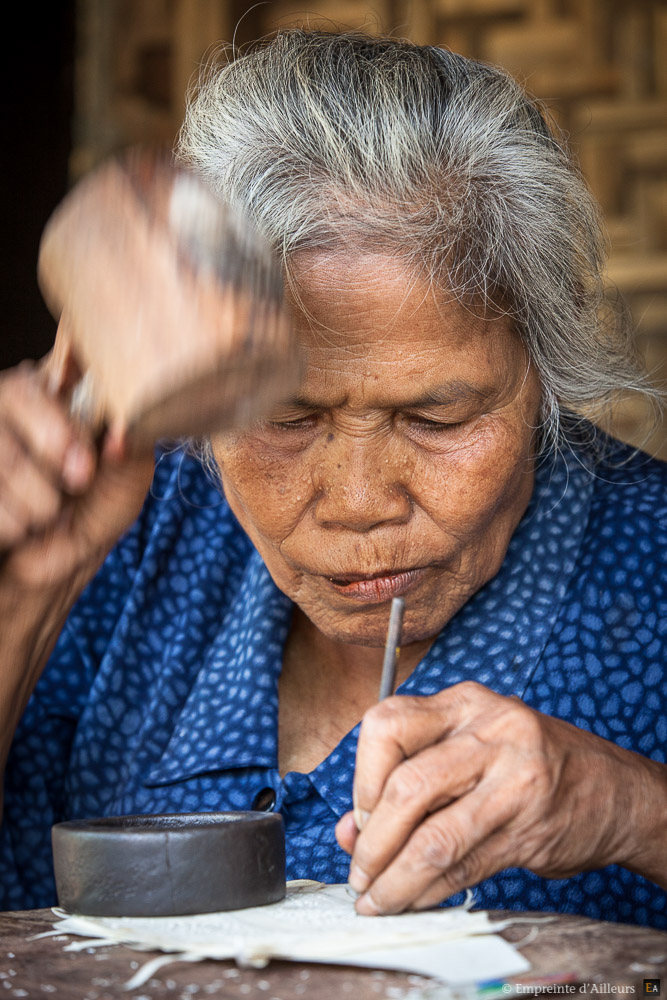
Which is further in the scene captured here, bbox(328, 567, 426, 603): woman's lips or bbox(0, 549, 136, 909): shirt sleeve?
bbox(0, 549, 136, 909): shirt sleeve

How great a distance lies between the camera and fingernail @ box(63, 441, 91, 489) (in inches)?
54.9

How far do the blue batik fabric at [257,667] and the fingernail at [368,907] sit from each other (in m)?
0.51

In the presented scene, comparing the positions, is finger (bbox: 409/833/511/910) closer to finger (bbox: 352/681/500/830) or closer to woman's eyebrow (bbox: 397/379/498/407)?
finger (bbox: 352/681/500/830)

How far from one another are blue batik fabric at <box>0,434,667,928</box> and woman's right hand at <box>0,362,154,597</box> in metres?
0.40

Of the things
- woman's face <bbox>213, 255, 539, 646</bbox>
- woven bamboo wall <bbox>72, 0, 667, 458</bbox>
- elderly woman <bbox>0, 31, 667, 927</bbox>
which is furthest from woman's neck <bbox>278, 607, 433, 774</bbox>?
woven bamboo wall <bbox>72, 0, 667, 458</bbox>

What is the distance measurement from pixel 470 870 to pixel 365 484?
22.6 inches

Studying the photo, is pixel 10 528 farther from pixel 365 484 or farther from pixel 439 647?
pixel 439 647

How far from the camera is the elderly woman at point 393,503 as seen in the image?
155 cm

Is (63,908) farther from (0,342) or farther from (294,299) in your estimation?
(0,342)

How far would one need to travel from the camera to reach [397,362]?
Answer: 155 centimetres

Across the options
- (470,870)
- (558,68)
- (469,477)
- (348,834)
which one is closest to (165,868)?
(348,834)

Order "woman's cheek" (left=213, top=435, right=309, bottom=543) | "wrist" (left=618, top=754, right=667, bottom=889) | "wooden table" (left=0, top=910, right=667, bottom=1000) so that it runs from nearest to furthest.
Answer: "wooden table" (left=0, top=910, right=667, bottom=1000), "wrist" (left=618, top=754, right=667, bottom=889), "woman's cheek" (left=213, top=435, right=309, bottom=543)

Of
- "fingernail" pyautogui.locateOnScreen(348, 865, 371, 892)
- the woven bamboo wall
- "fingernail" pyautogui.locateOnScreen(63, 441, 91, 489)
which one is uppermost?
the woven bamboo wall

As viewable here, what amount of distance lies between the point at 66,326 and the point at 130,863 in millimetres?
600
